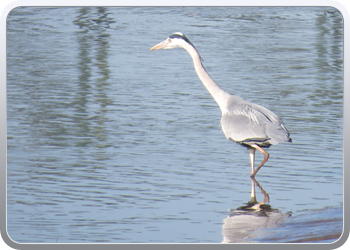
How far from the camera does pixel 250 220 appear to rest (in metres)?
5.17

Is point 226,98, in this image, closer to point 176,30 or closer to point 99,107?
point 176,30

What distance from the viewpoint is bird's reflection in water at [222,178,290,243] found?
458 cm

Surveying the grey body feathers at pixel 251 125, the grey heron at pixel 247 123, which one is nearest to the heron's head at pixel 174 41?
the grey heron at pixel 247 123

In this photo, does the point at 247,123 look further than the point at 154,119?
No

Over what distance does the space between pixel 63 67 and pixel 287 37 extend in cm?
280

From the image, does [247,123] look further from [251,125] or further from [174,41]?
[174,41]

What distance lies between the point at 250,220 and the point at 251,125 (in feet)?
4.56

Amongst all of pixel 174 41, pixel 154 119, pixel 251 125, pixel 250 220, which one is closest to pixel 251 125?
pixel 251 125

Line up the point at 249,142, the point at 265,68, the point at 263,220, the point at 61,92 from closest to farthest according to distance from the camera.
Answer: the point at 263,220 → the point at 249,142 → the point at 61,92 → the point at 265,68

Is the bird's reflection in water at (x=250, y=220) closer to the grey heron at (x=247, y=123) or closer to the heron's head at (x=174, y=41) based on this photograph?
the grey heron at (x=247, y=123)

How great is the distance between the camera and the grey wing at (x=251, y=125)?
6188mm

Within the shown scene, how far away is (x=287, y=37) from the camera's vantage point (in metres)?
7.75
